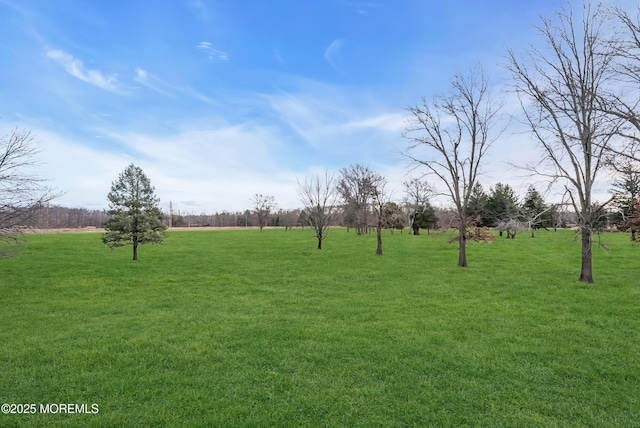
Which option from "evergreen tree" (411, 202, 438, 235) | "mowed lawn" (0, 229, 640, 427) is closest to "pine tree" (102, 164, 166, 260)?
"mowed lawn" (0, 229, 640, 427)

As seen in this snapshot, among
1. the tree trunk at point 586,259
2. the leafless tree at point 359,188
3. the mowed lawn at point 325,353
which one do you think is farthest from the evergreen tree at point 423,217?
the mowed lawn at point 325,353

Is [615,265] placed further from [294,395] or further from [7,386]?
[7,386]

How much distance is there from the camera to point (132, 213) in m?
19.8

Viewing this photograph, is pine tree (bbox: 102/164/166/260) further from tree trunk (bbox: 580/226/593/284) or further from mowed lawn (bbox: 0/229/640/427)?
tree trunk (bbox: 580/226/593/284)

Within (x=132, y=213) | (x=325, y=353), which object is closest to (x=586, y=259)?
(x=325, y=353)

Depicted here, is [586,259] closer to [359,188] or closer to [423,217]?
[359,188]

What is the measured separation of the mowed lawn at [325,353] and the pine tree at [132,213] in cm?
625

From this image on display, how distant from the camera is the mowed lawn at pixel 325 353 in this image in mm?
4340

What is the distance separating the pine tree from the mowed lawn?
625cm

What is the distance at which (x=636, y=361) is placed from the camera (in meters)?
5.92

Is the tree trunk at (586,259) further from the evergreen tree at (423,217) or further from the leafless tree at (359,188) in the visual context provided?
the evergreen tree at (423,217)

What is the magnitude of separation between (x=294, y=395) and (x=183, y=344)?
3068 mm

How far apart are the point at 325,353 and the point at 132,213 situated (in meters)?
17.8

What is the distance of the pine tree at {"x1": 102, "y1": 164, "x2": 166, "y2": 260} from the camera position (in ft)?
63.6
